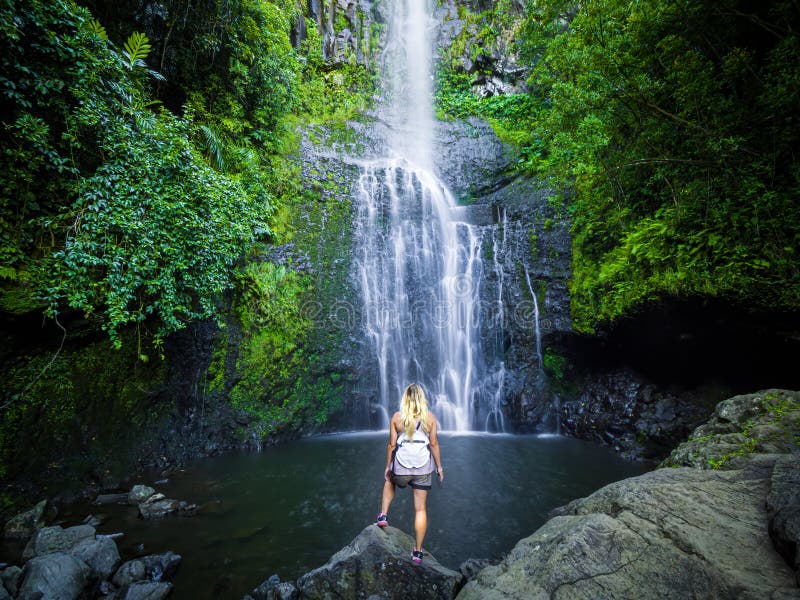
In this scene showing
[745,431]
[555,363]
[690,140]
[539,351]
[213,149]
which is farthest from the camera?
[539,351]

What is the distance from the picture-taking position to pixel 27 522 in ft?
15.1

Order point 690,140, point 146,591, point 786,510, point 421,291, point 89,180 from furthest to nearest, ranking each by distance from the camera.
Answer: point 421,291, point 690,140, point 89,180, point 146,591, point 786,510

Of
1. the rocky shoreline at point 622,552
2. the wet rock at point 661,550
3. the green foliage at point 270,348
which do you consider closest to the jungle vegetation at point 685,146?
the rocky shoreline at point 622,552

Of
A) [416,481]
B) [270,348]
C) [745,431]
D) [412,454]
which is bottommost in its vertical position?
[416,481]

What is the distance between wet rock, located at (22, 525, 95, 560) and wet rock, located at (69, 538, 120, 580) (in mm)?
302

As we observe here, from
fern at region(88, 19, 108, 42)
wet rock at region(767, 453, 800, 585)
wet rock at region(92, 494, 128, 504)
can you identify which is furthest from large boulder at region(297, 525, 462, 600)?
fern at region(88, 19, 108, 42)

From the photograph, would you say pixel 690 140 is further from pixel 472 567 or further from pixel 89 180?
pixel 89 180

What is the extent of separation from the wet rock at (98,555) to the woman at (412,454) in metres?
3.02

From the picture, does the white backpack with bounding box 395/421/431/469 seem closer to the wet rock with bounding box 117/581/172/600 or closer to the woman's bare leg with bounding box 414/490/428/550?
the woman's bare leg with bounding box 414/490/428/550

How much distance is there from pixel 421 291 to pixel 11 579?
9722 millimetres

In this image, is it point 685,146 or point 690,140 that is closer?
point 690,140

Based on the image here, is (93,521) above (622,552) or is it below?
below

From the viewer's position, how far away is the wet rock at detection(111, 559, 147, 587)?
3.60 meters

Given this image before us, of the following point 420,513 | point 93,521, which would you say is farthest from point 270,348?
point 420,513
